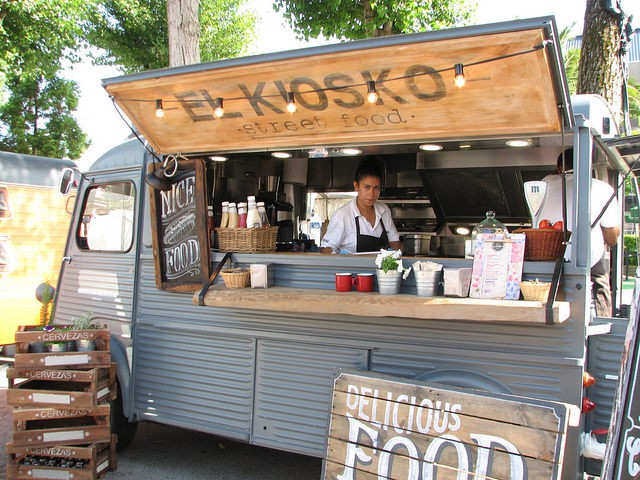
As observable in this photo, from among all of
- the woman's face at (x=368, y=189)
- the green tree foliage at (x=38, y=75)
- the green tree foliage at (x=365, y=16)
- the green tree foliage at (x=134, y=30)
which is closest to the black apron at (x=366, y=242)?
the woman's face at (x=368, y=189)

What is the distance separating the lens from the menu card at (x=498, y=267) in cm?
278

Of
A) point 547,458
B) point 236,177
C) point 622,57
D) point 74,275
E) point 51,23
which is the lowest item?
point 547,458

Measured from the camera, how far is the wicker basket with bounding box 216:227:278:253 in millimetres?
3656

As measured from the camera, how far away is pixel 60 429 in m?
3.62

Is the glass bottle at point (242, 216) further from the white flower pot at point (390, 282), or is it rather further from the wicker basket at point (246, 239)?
the white flower pot at point (390, 282)

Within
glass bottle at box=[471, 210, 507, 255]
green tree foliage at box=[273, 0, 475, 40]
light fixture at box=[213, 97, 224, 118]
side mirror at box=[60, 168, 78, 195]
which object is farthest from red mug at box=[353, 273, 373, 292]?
green tree foliage at box=[273, 0, 475, 40]

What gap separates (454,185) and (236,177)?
2357 mm

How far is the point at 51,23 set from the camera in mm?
11367

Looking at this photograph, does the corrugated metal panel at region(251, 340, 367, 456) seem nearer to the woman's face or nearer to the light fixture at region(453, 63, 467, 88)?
the woman's face

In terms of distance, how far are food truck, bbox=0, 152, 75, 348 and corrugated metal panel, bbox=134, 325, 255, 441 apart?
4.54m

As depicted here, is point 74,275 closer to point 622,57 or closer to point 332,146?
point 332,146

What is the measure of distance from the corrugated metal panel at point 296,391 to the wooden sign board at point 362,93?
53.3 inches

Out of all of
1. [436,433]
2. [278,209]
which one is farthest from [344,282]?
[278,209]

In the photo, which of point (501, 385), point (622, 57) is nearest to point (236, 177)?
point (501, 385)
